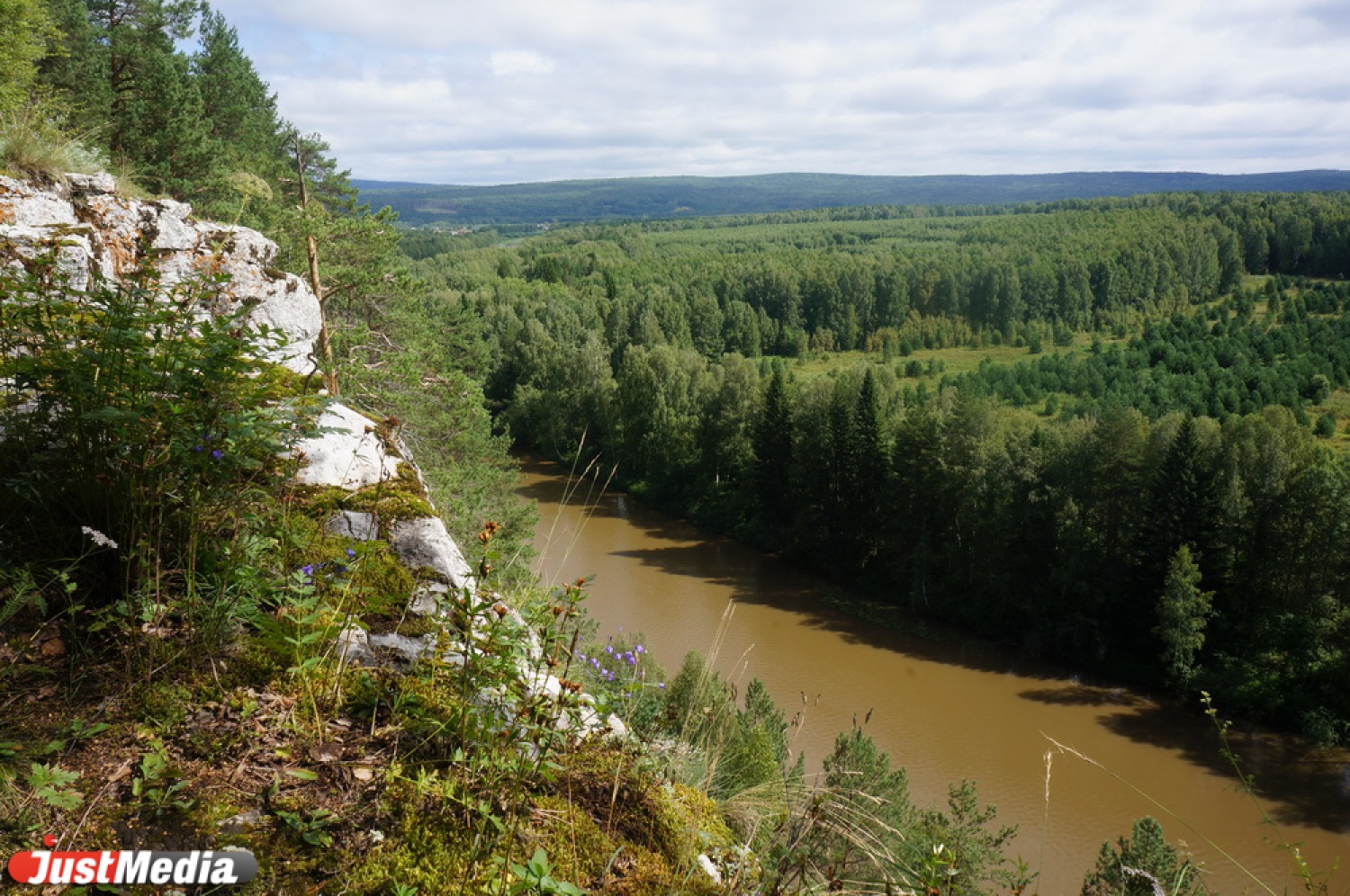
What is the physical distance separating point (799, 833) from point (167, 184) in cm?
1636

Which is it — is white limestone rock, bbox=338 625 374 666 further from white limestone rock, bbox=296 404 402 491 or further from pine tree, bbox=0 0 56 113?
pine tree, bbox=0 0 56 113

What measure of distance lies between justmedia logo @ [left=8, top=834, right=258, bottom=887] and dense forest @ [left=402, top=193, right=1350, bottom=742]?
1377 millimetres

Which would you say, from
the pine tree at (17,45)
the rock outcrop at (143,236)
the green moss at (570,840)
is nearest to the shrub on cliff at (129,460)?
the green moss at (570,840)

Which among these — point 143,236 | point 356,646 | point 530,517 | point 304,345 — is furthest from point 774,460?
point 356,646

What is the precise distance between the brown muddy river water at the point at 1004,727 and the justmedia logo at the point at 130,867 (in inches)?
390

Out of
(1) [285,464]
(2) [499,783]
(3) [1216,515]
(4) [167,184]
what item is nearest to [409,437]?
(4) [167,184]

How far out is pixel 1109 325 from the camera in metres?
70.2

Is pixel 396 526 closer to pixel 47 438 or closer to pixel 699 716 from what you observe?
pixel 47 438

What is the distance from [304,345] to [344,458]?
3375 mm

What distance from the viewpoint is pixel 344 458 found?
3.32 meters

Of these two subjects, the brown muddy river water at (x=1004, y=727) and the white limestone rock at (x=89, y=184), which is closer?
the white limestone rock at (x=89, y=184)

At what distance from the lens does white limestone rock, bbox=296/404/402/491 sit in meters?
3.17

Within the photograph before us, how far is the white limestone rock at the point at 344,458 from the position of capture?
3166 millimetres

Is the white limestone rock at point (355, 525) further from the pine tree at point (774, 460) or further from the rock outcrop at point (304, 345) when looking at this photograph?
the pine tree at point (774, 460)
